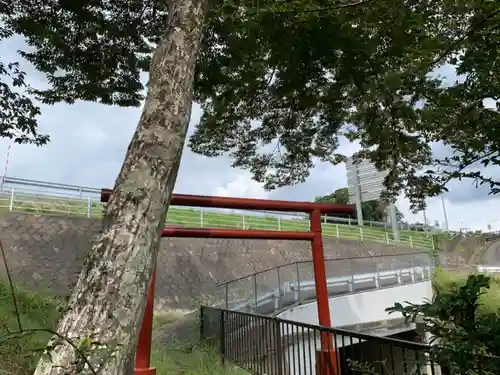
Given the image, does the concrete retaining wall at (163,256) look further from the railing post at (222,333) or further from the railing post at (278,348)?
the railing post at (278,348)

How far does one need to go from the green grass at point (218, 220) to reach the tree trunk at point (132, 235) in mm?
2488

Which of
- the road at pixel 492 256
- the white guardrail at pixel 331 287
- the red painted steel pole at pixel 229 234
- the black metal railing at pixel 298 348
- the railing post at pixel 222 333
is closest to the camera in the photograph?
the black metal railing at pixel 298 348

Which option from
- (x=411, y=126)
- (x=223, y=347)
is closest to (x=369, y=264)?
(x=223, y=347)

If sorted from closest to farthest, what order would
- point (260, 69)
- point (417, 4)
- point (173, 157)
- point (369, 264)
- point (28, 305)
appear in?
point (173, 157)
point (417, 4)
point (260, 69)
point (28, 305)
point (369, 264)

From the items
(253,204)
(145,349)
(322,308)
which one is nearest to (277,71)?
(253,204)

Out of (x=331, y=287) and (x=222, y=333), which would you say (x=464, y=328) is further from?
(x=331, y=287)

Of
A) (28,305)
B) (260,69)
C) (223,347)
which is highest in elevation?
(260,69)

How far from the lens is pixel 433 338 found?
4.33 ft

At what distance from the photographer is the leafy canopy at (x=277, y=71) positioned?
3082mm

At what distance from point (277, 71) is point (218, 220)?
1041cm

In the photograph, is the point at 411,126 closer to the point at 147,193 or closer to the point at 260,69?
the point at 260,69

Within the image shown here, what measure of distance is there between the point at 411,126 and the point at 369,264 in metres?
5.95

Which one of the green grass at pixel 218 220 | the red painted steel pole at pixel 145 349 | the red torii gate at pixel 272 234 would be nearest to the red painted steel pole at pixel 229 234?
the red torii gate at pixel 272 234

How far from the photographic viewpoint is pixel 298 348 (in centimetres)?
372
